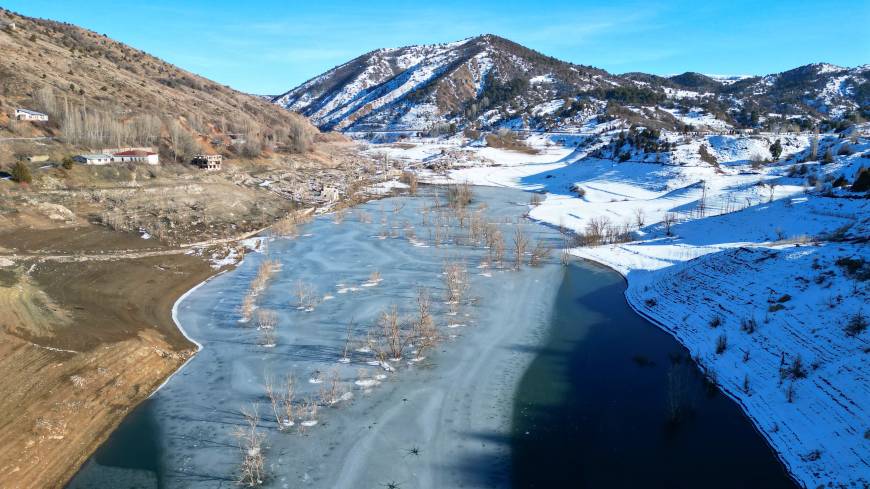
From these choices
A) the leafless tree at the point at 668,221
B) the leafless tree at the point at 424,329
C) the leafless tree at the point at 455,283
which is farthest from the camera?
the leafless tree at the point at 668,221

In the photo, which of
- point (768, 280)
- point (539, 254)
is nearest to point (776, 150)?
point (539, 254)

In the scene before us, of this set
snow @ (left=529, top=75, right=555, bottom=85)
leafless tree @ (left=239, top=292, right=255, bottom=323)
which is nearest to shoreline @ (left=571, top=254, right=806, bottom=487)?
leafless tree @ (left=239, top=292, right=255, bottom=323)

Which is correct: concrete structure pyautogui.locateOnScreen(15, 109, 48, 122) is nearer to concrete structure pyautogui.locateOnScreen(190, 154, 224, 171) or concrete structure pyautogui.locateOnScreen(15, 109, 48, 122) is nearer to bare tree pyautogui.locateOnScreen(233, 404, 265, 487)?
concrete structure pyautogui.locateOnScreen(190, 154, 224, 171)

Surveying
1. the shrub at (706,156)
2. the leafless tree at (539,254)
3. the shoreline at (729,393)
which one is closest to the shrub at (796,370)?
the shoreline at (729,393)

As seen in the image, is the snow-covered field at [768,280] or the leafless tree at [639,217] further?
the leafless tree at [639,217]

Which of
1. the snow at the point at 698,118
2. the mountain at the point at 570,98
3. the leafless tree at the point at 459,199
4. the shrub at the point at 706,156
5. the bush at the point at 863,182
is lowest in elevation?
the leafless tree at the point at 459,199

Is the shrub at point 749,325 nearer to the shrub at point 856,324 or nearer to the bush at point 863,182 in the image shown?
the shrub at point 856,324

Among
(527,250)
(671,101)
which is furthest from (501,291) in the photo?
(671,101)
